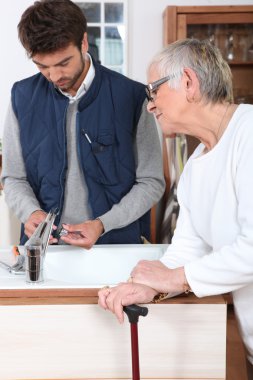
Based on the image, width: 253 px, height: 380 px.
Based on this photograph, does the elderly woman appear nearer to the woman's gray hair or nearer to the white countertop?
the woman's gray hair

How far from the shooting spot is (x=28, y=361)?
1.44 metres

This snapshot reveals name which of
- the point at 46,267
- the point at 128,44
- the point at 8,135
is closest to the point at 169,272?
the point at 46,267

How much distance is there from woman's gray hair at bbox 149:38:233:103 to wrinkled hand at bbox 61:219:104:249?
0.63m

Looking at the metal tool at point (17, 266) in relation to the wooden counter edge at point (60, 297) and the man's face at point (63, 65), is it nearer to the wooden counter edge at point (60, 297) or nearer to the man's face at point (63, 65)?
the wooden counter edge at point (60, 297)

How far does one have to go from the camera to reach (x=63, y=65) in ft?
6.07

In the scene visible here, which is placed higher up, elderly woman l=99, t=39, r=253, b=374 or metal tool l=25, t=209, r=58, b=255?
elderly woman l=99, t=39, r=253, b=374

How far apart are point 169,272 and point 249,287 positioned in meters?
0.20

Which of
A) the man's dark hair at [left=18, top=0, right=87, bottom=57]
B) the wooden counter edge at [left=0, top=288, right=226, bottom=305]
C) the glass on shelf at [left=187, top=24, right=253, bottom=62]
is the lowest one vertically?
the wooden counter edge at [left=0, top=288, right=226, bottom=305]

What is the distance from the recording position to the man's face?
182 centimetres

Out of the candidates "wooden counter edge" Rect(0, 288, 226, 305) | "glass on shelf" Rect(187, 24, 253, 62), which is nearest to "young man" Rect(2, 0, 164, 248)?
"wooden counter edge" Rect(0, 288, 226, 305)

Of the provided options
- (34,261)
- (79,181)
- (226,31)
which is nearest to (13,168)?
(79,181)

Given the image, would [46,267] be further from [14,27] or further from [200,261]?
[14,27]

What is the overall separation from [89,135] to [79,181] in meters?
0.16

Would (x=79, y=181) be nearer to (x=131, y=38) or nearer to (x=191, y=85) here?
(x=191, y=85)
